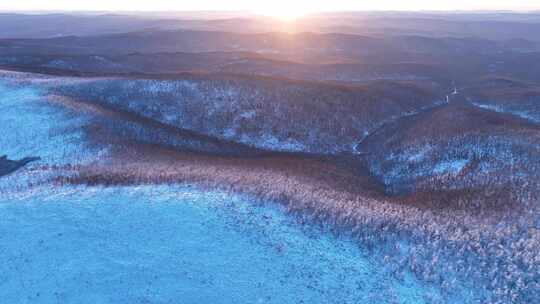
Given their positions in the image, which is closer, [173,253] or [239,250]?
[173,253]

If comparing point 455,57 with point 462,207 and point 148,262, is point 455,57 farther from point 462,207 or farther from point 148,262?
point 148,262

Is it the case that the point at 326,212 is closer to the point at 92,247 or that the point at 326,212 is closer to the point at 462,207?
the point at 462,207

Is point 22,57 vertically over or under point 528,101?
over

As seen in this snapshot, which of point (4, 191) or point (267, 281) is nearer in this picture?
point (267, 281)

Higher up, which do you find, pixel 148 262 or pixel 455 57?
pixel 455 57

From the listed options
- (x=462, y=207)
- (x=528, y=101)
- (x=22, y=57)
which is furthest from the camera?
(x=22, y=57)

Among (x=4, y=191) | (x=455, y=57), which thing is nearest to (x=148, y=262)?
(x=4, y=191)

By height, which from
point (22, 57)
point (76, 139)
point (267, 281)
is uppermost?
point (22, 57)

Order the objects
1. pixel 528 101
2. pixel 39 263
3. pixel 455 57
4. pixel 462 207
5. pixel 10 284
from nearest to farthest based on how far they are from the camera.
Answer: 1. pixel 10 284
2. pixel 39 263
3. pixel 462 207
4. pixel 528 101
5. pixel 455 57

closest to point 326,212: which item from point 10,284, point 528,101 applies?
point 10,284
